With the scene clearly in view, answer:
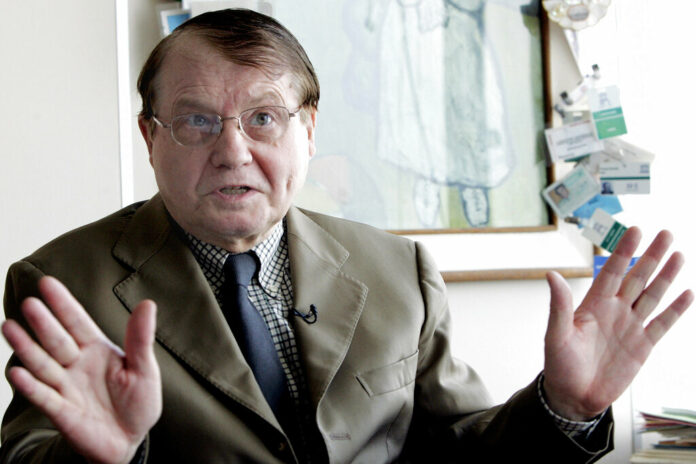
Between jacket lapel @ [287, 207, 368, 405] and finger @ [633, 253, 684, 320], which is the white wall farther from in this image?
finger @ [633, 253, 684, 320]

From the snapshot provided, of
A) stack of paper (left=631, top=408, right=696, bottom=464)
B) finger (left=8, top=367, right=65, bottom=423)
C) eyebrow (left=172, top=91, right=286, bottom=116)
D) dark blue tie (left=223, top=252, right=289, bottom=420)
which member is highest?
eyebrow (left=172, top=91, right=286, bottom=116)

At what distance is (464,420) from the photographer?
1.42 metres

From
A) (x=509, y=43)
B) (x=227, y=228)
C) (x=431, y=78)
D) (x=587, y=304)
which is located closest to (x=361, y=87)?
(x=431, y=78)

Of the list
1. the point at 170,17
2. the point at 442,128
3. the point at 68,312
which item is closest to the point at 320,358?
the point at 68,312

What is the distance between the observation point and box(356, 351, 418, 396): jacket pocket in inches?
52.9

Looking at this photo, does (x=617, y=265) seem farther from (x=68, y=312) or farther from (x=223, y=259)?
(x=68, y=312)

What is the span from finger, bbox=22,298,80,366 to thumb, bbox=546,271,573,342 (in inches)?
27.1

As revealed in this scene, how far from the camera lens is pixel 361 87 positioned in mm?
2020

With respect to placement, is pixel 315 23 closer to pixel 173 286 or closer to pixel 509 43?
pixel 509 43

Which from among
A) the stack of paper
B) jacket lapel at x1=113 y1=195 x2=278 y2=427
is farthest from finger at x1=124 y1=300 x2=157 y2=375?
the stack of paper

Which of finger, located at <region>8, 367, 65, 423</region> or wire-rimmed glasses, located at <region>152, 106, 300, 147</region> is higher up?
wire-rimmed glasses, located at <region>152, 106, 300, 147</region>

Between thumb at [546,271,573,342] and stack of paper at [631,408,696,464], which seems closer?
thumb at [546,271,573,342]

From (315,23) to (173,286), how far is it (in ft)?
3.20

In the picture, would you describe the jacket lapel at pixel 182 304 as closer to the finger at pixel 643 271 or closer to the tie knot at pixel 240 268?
the tie knot at pixel 240 268
